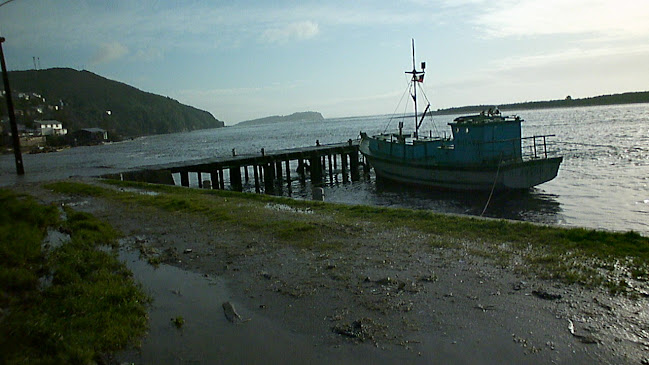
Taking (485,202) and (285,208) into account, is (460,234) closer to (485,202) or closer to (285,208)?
(285,208)

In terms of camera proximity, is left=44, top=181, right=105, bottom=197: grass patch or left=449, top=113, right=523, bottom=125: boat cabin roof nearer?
left=44, top=181, right=105, bottom=197: grass patch

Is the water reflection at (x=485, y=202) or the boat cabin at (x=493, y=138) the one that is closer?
the water reflection at (x=485, y=202)

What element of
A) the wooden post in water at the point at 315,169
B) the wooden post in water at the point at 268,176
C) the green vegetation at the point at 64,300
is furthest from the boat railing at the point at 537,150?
the green vegetation at the point at 64,300

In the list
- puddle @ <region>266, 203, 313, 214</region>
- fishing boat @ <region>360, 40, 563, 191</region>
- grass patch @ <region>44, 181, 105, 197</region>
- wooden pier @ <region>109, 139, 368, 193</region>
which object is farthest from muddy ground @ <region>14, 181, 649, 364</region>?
wooden pier @ <region>109, 139, 368, 193</region>

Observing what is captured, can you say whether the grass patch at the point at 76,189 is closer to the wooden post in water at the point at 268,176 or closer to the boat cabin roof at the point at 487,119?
the wooden post in water at the point at 268,176

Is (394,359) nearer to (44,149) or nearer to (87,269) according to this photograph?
(87,269)

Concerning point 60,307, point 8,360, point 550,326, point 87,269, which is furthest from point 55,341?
point 550,326

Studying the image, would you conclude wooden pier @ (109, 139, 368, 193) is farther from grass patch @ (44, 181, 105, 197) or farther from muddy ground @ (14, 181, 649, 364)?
muddy ground @ (14, 181, 649, 364)

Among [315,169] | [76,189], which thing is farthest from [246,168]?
[76,189]

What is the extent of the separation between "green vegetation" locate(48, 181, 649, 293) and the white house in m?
105

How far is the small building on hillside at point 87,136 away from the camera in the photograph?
380 feet

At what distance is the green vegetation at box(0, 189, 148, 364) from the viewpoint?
472 cm

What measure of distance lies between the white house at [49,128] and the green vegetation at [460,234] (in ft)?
344

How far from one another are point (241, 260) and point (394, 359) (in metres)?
4.41
